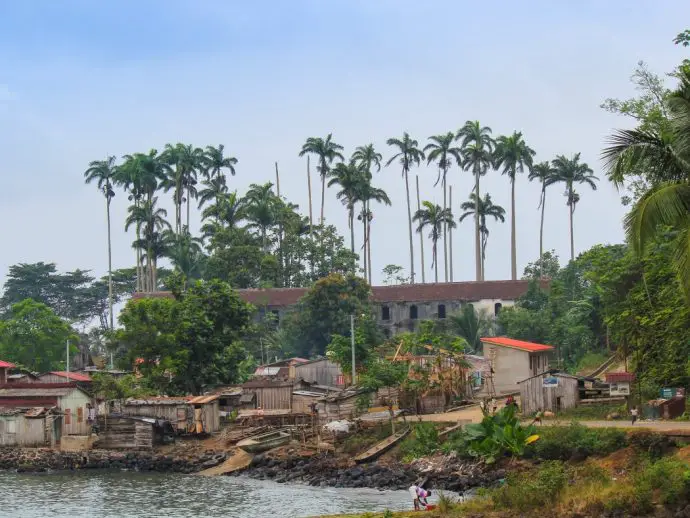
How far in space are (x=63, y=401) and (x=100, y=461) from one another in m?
4.54

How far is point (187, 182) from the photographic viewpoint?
100125mm

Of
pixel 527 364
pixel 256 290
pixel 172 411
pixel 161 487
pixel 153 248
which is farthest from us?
pixel 153 248

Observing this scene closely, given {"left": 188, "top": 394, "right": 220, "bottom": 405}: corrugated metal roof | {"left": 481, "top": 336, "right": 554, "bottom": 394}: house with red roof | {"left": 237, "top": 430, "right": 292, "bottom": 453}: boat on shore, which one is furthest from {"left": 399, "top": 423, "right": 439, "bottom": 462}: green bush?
{"left": 481, "top": 336, "right": 554, "bottom": 394}: house with red roof

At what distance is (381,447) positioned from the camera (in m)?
43.2

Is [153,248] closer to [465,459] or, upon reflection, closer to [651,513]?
[465,459]

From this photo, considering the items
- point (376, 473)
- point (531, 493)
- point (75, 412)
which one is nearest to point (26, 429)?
point (75, 412)

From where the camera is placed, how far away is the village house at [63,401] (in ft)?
168

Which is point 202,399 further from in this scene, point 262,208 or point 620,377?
point 262,208

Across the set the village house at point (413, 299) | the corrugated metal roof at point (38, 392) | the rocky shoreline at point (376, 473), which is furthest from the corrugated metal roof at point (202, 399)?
the village house at point (413, 299)

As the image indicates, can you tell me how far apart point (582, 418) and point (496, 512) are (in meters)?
17.7

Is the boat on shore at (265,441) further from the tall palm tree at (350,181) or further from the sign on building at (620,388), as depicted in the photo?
the tall palm tree at (350,181)

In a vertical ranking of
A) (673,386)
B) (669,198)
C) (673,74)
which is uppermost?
(673,74)

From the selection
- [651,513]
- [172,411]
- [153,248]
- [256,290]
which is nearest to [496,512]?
[651,513]

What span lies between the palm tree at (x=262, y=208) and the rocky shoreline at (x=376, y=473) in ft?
166
